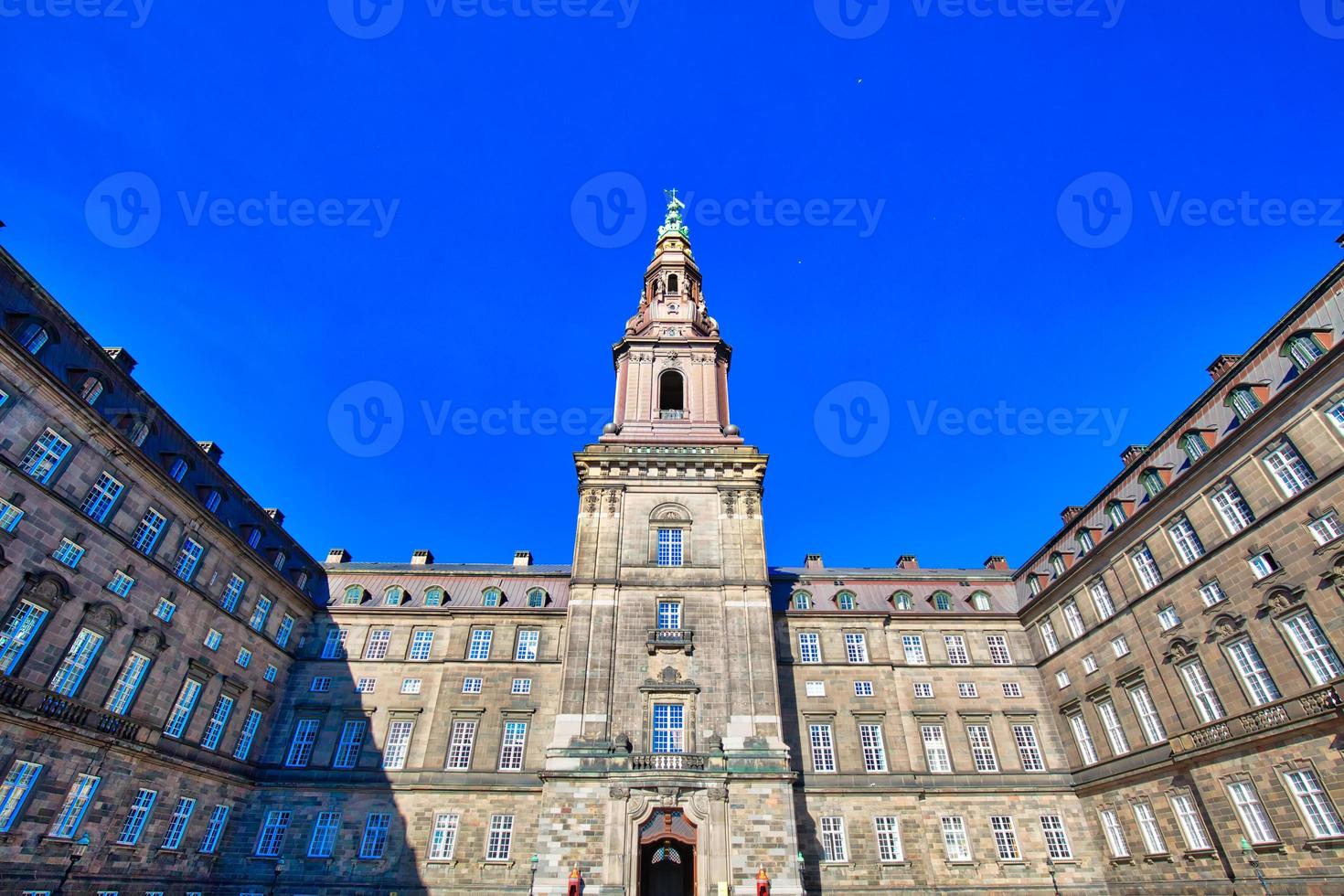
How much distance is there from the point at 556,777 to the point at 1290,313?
35.8m

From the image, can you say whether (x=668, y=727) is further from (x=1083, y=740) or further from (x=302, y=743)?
(x=1083, y=740)

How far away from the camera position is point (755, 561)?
38.3 m

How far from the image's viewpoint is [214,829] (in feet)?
108

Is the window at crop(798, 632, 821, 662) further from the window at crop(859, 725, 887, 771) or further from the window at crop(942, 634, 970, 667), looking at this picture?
the window at crop(942, 634, 970, 667)

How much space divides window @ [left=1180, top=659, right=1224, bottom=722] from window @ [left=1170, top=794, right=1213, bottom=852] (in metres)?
3.76

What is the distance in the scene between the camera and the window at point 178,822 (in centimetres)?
3030

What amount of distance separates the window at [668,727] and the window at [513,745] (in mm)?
9027

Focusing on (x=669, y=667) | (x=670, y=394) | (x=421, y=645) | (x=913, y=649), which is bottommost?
(x=669, y=667)

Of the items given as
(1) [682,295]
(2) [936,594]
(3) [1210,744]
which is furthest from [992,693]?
(1) [682,295]

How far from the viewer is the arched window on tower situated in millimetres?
46594

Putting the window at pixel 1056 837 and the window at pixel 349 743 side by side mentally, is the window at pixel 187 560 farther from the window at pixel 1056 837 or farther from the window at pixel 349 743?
the window at pixel 1056 837

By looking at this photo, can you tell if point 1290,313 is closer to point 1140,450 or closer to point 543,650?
point 1140,450

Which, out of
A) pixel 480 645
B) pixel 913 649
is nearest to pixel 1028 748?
pixel 913 649

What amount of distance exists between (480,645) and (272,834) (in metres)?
13.4
